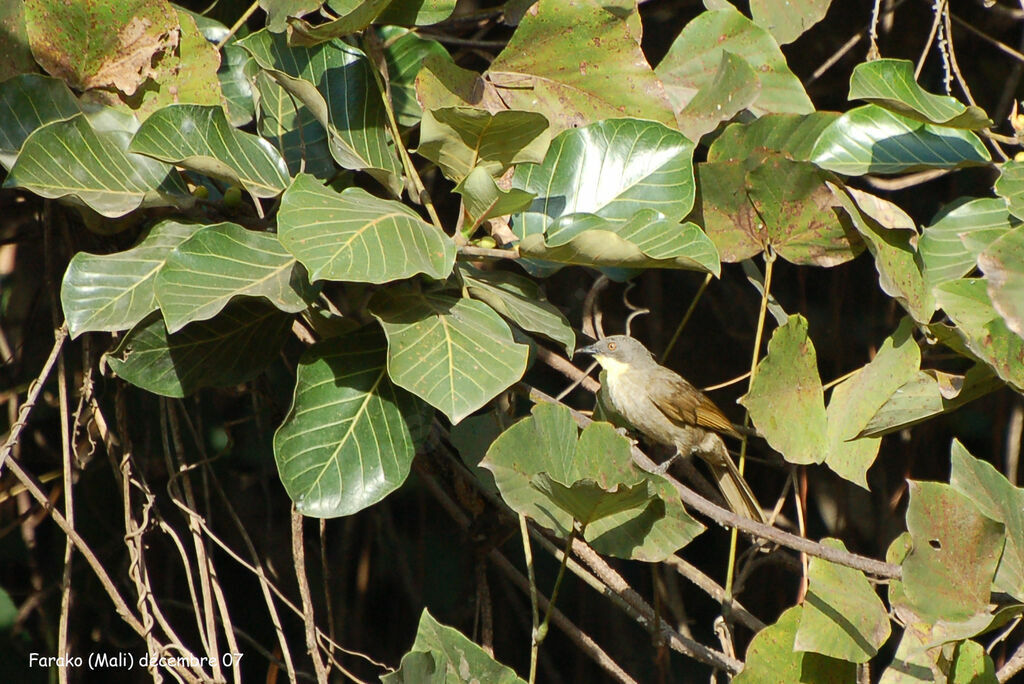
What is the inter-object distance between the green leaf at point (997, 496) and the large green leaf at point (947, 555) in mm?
137

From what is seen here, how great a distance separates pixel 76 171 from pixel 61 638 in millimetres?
1082

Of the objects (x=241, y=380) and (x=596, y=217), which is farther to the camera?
(x=241, y=380)

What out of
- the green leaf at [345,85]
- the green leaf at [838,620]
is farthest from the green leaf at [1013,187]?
the green leaf at [345,85]

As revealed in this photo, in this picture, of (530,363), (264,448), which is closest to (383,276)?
A: (530,363)

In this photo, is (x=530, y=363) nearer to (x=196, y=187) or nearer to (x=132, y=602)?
(x=196, y=187)

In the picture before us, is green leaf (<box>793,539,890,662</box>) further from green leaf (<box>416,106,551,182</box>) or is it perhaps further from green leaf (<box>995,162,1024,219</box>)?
green leaf (<box>416,106,551,182</box>)

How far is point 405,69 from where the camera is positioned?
8.44 ft

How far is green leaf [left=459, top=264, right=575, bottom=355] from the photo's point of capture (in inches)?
83.8

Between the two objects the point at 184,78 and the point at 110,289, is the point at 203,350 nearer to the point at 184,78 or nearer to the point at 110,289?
the point at 110,289

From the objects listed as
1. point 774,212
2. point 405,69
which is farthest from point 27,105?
point 774,212

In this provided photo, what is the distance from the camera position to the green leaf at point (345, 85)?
7.70 feet

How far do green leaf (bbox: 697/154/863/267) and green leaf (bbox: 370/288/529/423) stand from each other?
2.77ft

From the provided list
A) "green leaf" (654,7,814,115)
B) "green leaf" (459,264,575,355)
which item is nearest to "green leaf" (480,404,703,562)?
"green leaf" (459,264,575,355)

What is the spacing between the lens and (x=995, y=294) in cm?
180
